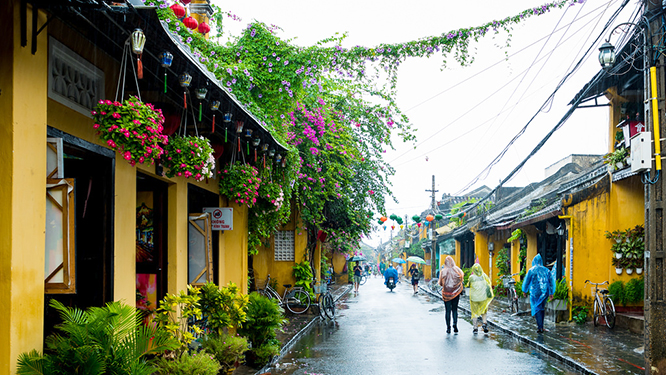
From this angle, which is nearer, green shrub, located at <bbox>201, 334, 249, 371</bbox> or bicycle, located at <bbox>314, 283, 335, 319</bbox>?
green shrub, located at <bbox>201, 334, 249, 371</bbox>

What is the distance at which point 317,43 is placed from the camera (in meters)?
11.2

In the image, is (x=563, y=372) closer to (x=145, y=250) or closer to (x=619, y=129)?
(x=145, y=250)

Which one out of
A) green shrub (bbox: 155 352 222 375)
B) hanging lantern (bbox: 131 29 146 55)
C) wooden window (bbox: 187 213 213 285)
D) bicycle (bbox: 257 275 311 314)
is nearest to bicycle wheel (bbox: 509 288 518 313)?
bicycle (bbox: 257 275 311 314)

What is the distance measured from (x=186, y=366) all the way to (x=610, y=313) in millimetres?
11496

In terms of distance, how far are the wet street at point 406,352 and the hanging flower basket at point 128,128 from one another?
5.21 metres

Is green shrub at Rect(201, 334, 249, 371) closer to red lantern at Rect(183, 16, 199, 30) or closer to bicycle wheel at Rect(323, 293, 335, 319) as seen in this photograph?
red lantern at Rect(183, 16, 199, 30)

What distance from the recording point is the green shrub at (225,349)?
8.06 metres

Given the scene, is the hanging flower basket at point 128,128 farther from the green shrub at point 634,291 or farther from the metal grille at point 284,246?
the metal grille at point 284,246

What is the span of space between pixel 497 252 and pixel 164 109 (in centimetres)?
2535

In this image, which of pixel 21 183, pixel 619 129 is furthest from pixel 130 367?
pixel 619 129

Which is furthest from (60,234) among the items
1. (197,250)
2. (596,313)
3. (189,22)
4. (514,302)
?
(514,302)

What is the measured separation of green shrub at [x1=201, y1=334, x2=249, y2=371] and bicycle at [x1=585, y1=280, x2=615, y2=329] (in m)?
9.87

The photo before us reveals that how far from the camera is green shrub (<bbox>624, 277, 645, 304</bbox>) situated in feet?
47.0

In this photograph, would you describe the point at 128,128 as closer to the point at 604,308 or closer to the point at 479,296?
the point at 479,296
